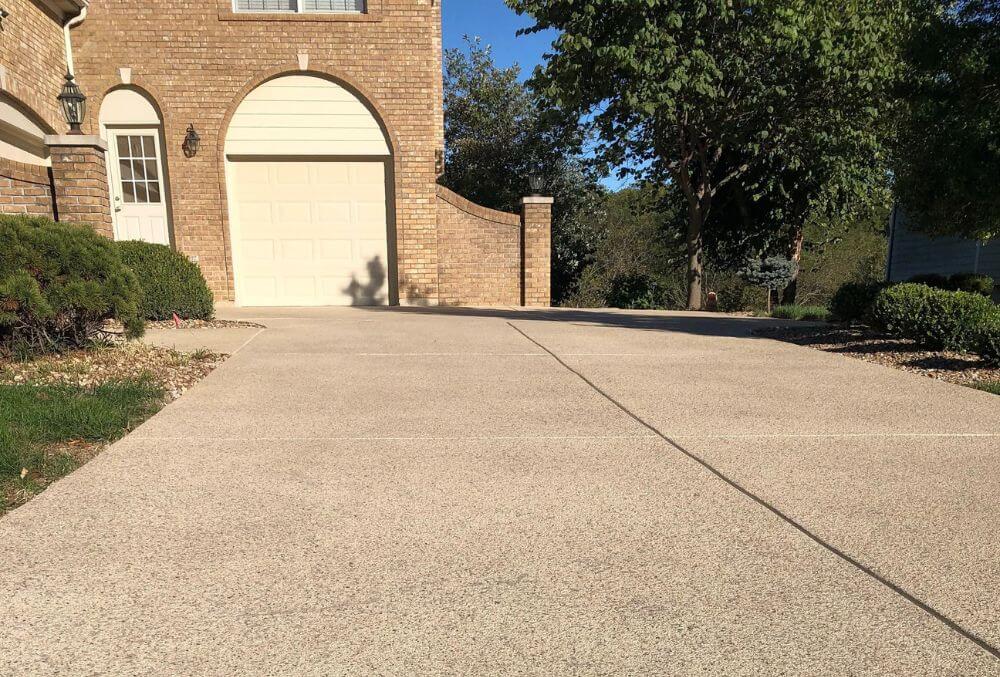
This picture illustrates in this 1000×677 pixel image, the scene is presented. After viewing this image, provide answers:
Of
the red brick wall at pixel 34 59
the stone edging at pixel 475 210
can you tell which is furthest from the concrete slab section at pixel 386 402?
the red brick wall at pixel 34 59

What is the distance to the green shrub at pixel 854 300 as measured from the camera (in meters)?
8.41

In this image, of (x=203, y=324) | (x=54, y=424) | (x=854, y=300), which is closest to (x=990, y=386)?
(x=854, y=300)

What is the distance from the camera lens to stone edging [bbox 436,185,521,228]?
44.5 ft

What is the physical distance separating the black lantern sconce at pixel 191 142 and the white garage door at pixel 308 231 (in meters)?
0.73

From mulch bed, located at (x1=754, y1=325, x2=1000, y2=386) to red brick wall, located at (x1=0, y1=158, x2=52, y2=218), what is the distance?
32.7 ft

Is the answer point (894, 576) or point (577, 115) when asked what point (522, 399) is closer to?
point (894, 576)

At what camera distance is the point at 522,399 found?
198 inches

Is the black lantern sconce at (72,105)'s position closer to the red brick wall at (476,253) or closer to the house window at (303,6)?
the house window at (303,6)

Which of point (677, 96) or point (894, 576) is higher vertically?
point (677, 96)


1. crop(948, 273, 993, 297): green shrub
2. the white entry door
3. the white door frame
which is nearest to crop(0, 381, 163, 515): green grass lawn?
the white door frame

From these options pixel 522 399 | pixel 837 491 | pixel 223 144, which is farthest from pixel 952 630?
pixel 223 144

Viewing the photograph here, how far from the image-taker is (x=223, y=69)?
1250 cm

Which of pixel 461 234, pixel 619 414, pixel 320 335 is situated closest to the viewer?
pixel 619 414

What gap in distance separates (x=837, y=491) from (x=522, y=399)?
243 cm
